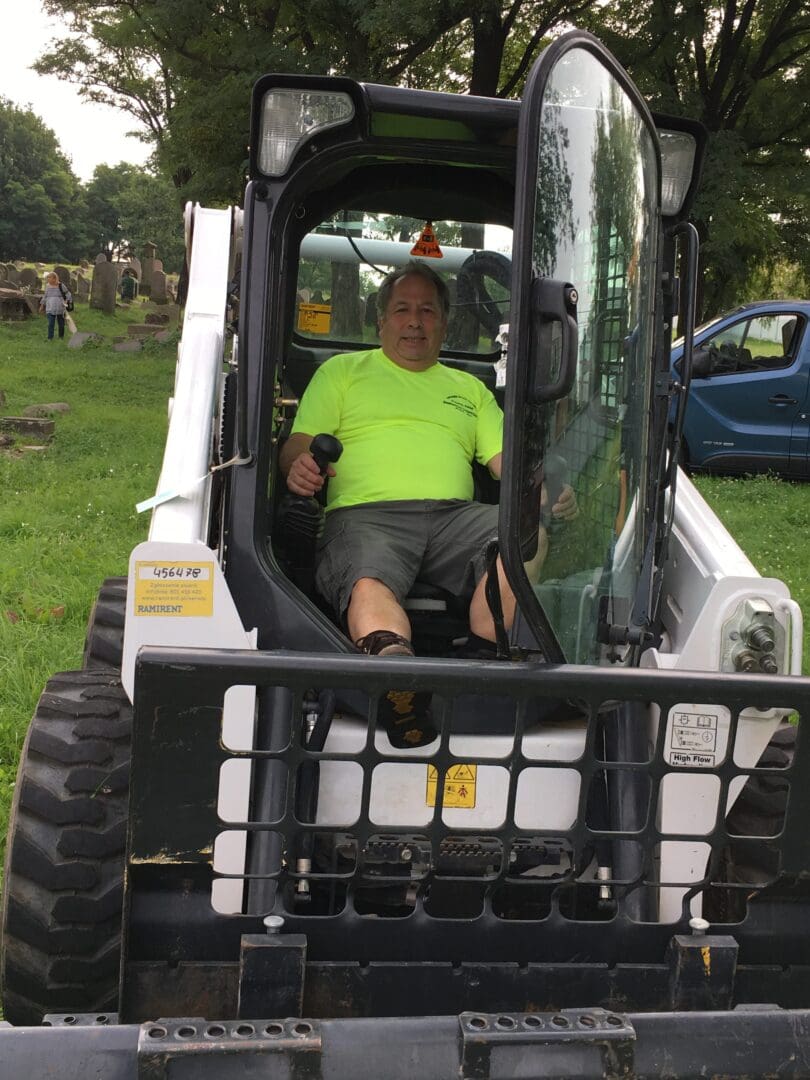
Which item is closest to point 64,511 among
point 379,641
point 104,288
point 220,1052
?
point 379,641

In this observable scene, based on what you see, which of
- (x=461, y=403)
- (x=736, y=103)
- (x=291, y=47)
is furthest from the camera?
(x=736, y=103)

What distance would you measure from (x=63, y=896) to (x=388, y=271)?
102 inches

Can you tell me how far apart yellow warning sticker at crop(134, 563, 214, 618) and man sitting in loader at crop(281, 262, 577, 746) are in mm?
568

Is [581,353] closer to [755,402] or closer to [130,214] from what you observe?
[755,402]

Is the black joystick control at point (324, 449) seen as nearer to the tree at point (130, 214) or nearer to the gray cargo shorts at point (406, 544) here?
the gray cargo shorts at point (406, 544)

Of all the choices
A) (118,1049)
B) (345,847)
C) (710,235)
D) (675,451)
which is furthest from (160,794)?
(710,235)

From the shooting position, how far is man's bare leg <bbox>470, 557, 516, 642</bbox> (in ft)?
9.61

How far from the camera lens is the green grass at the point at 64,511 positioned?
16.1 feet

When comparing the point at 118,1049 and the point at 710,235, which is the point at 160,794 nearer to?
the point at 118,1049

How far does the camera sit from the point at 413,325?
370 cm

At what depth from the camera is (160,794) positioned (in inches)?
78.7

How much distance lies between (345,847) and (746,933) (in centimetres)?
90

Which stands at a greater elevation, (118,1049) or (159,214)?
(159,214)

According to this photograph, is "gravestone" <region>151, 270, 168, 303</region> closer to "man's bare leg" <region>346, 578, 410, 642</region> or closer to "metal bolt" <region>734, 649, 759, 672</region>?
"man's bare leg" <region>346, 578, 410, 642</region>
